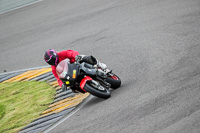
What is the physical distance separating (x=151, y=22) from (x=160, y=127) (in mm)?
6439

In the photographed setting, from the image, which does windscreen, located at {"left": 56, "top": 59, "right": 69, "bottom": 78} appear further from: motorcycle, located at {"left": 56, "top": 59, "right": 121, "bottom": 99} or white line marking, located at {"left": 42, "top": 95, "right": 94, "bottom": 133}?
white line marking, located at {"left": 42, "top": 95, "right": 94, "bottom": 133}

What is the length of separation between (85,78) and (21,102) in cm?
282

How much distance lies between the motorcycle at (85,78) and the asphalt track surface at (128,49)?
343 millimetres

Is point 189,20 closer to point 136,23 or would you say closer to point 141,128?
point 136,23

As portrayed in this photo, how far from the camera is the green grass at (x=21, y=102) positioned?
8383 millimetres

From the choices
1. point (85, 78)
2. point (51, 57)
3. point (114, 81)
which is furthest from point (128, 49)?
point (51, 57)

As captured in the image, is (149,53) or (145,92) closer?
(145,92)

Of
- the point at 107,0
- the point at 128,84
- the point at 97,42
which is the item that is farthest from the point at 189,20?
the point at 107,0

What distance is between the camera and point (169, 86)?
7.18m

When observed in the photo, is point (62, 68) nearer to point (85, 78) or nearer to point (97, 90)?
point (85, 78)

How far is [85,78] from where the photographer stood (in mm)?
7504

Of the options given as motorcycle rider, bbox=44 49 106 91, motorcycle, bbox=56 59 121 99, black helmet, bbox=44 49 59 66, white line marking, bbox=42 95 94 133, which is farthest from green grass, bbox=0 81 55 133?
motorcycle, bbox=56 59 121 99

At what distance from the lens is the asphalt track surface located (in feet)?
21.0

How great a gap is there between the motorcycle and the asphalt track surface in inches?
13.5
